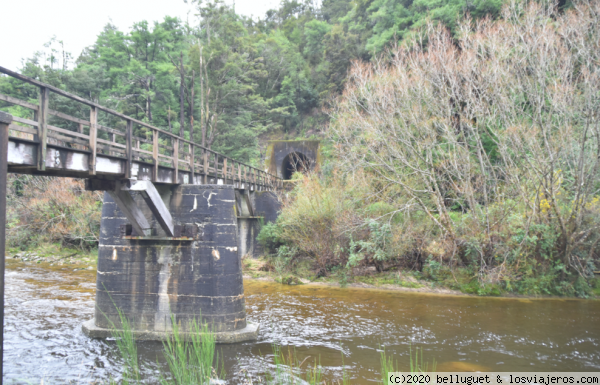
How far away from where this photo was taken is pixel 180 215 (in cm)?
929

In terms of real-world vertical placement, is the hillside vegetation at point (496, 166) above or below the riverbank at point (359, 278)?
above

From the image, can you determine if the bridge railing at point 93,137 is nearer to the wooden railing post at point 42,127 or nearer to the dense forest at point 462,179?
the wooden railing post at point 42,127

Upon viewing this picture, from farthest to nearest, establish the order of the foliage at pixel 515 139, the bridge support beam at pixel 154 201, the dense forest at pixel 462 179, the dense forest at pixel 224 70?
1. the dense forest at pixel 224 70
2. the dense forest at pixel 462 179
3. the foliage at pixel 515 139
4. the bridge support beam at pixel 154 201

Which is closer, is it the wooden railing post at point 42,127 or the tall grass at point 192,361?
the tall grass at point 192,361

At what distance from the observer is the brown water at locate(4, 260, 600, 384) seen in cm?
786

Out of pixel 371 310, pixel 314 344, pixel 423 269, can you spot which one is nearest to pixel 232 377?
pixel 314 344

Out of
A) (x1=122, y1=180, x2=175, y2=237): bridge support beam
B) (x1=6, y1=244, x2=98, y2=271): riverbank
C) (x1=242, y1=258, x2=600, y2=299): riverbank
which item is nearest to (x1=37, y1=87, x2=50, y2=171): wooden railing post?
(x1=122, y1=180, x2=175, y2=237): bridge support beam

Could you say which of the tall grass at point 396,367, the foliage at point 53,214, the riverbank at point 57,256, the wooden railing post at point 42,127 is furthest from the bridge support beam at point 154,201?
the foliage at point 53,214

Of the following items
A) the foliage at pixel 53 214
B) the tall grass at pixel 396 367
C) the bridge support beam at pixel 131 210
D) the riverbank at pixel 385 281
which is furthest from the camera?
the foliage at pixel 53 214

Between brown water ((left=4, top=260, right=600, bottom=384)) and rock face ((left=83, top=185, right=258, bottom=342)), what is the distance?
572 millimetres

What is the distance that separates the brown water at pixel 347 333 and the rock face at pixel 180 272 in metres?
0.57

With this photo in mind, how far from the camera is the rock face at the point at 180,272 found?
9000 mm

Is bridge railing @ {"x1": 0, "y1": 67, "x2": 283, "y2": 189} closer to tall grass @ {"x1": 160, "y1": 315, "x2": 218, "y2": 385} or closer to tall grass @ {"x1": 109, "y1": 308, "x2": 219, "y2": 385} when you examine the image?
tall grass @ {"x1": 109, "y1": 308, "x2": 219, "y2": 385}

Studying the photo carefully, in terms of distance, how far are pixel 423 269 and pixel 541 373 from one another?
8.34 meters
